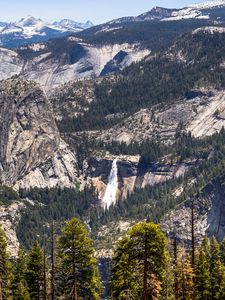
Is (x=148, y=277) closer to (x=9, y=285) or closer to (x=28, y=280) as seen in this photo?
(x=28, y=280)

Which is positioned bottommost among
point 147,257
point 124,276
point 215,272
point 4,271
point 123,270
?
point 215,272

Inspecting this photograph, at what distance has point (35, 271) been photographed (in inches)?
3957

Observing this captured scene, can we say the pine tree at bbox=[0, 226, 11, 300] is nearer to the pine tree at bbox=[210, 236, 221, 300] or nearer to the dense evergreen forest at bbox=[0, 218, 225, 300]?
the dense evergreen forest at bbox=[0, 218, 225, 300]

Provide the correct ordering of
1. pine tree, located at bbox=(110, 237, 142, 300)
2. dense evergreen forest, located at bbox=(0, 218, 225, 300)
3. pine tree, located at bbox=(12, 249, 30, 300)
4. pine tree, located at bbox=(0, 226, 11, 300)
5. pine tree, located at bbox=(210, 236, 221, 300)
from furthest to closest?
pine tree, located at bbox=(210, 236, 221, 300), pine tree, located at bbox=(12, 249, 30, 300), pine tree, located at bbox=(0, 226, 11, 300), pine tree, located at bbox=(110, 237, 142, 300), dense evergreen forest, located at bbox=(0, 218, 225, 300)

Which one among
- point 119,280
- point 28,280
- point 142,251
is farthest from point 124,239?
point 142,251

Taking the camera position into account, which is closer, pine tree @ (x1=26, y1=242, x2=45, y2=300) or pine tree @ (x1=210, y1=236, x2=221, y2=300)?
pine tree @ (x1=26, y1=242, x2=45, y2=300)

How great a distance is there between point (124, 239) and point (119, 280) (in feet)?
20.0

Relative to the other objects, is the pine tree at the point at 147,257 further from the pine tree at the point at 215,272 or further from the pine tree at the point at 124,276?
the pine tree at the point at 215,272

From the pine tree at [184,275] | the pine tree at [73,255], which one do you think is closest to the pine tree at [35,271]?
the pine tree at [73,255]

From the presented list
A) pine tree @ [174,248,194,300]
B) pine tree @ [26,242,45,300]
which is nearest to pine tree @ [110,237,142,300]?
pine tree @ [174,248,194,300]

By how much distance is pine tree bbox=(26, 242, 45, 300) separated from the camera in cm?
10006

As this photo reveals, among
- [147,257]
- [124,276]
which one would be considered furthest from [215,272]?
[147,257]

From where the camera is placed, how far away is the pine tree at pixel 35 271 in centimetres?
10006

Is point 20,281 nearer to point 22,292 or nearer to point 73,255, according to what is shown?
point 22,292
